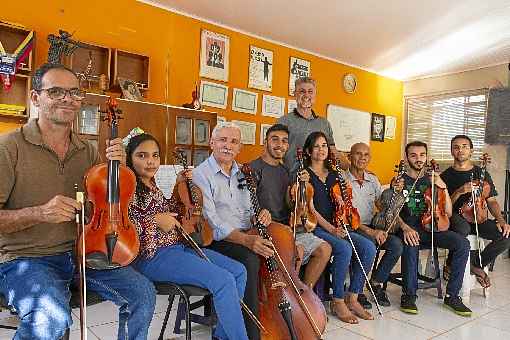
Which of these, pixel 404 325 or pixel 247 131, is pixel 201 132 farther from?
pixel 404 325

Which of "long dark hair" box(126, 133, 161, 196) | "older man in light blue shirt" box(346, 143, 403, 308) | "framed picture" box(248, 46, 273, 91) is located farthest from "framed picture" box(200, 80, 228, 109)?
"long dark hair" box(126, 133, 161, 196)

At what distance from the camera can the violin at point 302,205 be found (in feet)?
8.59

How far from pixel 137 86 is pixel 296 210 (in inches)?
81.5

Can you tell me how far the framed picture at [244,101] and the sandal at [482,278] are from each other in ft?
9.30

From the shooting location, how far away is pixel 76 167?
1.74 meters

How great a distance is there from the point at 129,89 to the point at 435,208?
2779mm

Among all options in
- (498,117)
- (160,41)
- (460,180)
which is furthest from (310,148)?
(498,117)

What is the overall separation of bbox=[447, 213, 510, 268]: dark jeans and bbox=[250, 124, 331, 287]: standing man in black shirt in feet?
4.90

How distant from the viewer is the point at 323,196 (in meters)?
2.92

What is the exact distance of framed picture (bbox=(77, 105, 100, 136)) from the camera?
3.26 meters

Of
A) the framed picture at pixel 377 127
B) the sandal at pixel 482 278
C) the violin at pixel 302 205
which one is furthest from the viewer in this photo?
the framed picture at pixel 377 127

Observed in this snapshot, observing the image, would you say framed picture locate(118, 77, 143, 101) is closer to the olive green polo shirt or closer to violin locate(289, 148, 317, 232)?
violin locate(289, 148, 317, 232)

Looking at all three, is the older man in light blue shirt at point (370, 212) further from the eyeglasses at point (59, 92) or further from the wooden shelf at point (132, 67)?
the eyeglasses at point (59, 92)

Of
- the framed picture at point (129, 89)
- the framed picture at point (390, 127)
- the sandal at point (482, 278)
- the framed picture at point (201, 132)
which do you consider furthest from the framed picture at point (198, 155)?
the framed picture at point (390, 127)
